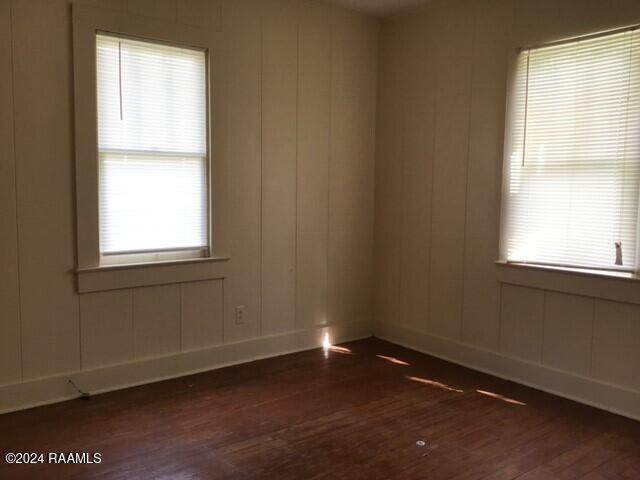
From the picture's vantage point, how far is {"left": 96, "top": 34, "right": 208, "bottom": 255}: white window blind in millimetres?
3432

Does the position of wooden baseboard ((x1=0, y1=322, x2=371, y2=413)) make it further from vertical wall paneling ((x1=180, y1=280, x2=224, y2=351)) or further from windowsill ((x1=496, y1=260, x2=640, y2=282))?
windowsill ((x1=496, y1=260, x2=640, y2=282))

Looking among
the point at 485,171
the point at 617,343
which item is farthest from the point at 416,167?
the point at 617,343

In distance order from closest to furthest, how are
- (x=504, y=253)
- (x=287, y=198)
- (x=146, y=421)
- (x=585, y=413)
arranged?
(x=146, y=421), (x=585, y=413), (x=504, y=253), (x=287, y=198)

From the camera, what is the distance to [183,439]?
2.90m

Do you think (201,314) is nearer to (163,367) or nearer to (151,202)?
(163,367)

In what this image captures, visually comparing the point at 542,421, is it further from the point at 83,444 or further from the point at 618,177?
the point at 83,444

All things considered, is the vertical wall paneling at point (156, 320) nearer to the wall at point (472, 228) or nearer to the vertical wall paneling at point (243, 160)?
the vertical wall paneling at point (243, 160)

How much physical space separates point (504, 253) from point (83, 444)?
2.84m

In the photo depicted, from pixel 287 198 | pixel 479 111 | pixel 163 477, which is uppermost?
pixel 479 111

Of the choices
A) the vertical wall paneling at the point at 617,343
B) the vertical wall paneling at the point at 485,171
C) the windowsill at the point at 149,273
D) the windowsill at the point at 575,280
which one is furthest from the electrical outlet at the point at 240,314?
the vertical wall paneling at the point at 617,343

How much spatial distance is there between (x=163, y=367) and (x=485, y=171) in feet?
8.49

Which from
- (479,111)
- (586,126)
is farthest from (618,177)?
(479,111)

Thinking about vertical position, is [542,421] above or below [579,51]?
below

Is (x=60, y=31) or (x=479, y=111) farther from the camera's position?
(x=479, y=111)
